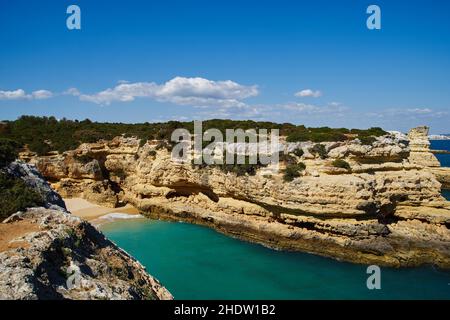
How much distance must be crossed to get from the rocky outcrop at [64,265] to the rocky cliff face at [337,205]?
1482 centimetres

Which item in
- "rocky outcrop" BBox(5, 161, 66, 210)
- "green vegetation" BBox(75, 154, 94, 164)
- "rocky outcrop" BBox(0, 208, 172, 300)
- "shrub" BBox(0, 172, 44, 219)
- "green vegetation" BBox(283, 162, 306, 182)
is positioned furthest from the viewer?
"green vegetation" BBox(75, 154, 94, 164)

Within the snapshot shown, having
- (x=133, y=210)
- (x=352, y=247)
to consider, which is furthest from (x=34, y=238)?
(x=133, y=210)

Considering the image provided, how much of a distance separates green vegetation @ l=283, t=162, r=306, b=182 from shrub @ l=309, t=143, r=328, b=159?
4.52 ft

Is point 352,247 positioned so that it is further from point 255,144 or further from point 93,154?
point 93,154

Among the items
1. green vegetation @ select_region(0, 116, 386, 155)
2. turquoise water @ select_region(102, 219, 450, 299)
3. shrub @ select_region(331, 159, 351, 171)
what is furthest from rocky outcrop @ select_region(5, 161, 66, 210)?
green vegetation @ select_region(0, 116, 386, 155)

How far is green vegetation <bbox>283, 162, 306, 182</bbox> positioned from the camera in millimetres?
21781

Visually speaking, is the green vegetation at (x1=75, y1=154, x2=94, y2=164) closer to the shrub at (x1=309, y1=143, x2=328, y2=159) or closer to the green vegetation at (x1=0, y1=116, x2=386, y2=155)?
the green vegetation at (x1=0, y1=116, x2=386, y2=155)

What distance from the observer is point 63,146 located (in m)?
32.8

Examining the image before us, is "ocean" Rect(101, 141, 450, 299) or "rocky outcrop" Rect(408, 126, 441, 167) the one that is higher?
"rocky outcrop" Rect(408, 126, 441, 167)

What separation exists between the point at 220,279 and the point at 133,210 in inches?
608

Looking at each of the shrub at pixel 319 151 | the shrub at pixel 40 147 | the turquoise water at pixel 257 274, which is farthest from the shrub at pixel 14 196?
the shrub at pixel 40 147

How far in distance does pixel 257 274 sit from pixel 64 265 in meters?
13.8

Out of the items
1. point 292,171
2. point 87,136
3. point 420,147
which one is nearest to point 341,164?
point 292,171

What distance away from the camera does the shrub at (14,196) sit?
719 centimetres
